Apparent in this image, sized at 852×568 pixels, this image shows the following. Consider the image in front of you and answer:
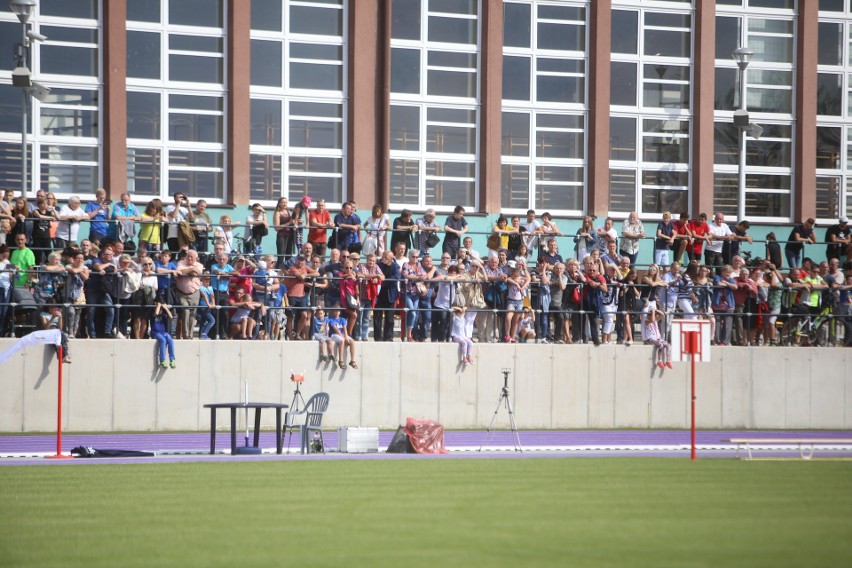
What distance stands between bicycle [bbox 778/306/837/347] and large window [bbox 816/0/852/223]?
8262mm

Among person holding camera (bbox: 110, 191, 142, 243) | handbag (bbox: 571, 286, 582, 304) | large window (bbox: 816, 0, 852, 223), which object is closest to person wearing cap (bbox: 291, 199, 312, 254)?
person holding camera (bbox: 110, 191, 142, 243)

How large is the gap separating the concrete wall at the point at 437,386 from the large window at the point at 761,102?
8340 millimetres

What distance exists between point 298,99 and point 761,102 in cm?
1414

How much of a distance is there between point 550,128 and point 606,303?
906cm

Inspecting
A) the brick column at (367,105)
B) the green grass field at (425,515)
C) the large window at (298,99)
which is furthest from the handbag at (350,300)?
the green grass field at (425,515)

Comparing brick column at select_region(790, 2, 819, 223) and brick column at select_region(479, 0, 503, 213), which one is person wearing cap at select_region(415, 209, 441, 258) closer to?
brick column at select_region(479, 0, 503, 213)

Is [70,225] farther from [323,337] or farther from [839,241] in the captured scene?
[839,241]

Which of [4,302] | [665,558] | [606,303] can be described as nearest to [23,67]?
[4,302]

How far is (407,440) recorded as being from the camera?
73.4 feet

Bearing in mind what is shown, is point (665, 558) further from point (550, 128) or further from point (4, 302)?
point (550, 128)

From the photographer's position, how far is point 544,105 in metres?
36.5

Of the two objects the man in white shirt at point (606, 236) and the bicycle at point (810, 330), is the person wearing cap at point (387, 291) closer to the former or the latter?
the man in white shirt at point (606, 236)

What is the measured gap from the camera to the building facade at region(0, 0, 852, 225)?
107 ft

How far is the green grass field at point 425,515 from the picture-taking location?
11.2 meters
